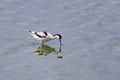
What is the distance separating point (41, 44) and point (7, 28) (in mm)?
2172

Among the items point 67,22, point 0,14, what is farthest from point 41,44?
point 0,14

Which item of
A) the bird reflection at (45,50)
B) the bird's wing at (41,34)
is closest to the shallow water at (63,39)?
the bird reflection at (45,50)

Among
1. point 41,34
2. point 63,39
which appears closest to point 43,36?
point 41,34

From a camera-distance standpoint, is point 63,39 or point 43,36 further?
point 63,39

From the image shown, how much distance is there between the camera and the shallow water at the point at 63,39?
779 inches

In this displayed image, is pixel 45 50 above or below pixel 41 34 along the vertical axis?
below

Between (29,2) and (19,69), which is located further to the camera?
(29,2)

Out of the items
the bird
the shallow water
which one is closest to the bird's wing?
the bird

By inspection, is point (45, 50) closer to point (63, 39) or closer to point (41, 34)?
point (41, 34)

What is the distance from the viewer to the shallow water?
1978 cm

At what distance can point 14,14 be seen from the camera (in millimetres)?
25750

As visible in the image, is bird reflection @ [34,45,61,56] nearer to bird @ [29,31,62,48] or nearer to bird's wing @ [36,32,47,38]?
bird @ [29,31,62,48]

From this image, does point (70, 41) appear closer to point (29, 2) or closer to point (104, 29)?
point (104, 29)

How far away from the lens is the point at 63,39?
2286 centimetres
